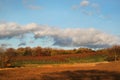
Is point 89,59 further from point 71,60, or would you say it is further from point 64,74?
point 64,74

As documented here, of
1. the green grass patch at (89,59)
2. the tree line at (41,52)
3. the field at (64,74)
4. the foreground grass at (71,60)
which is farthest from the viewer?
the green grass patch at (89,59)

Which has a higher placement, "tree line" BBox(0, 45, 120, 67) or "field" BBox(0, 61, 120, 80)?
"tree line" BBox(0, 45, 120, 67)

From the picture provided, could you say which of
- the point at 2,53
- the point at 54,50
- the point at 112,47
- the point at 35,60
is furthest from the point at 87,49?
the point at 2,53

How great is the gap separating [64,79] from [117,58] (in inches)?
1371

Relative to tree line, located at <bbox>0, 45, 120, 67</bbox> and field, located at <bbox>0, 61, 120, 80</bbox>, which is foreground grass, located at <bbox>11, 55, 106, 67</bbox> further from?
field, located at <bbox>0, 61, 120, 80</bbox>

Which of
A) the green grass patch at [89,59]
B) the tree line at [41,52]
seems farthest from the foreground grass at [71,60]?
the tree line at [41,52]

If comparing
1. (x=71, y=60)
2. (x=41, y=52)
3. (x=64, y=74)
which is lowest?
(x=64, y=74)

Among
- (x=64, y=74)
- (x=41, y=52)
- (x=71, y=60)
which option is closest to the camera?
(x=64, y=74)

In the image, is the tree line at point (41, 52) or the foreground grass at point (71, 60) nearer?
the tree line at point (41, 52)

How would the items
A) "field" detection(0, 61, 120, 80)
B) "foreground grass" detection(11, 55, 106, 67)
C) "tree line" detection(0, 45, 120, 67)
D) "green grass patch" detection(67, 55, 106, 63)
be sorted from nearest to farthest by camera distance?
"field" detection(0, 61, 120, 80) < "tree line" detection(0, 45, 120, 67) < "foreground grass" detection(11, 55, 106, 67) < "green grass patch" detection(67, 55, 106, 63)

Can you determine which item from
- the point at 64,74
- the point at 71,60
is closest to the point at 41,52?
the point at 71,60

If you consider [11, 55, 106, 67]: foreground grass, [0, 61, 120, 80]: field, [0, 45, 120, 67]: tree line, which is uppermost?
[0, 45, 120, 67]: tree line

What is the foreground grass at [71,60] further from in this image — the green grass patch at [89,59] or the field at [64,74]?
the field at [64,74]

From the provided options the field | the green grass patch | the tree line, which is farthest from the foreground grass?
the field
